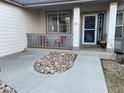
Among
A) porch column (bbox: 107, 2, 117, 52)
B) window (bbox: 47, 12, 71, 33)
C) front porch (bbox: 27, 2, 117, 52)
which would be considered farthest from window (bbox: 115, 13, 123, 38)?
window (bbox: 47, 12, 71, 33)

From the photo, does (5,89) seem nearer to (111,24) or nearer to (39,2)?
(111,24)

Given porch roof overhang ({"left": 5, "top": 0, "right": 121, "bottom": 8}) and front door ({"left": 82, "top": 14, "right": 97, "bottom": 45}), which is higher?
porch roof overhang ({"left": 5, "top": 0, "right": 121, "bottom": 8})

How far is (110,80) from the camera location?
188 inches

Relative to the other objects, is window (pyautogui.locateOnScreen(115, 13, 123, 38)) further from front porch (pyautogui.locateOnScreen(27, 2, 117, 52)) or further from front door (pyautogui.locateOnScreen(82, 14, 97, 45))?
front door (pyautogui.locateOnScreen(82, 14, 97, 45))

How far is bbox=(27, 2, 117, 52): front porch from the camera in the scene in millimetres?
8688

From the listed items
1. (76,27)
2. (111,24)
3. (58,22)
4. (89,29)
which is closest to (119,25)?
(111,24)

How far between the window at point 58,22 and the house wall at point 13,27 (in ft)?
4.42

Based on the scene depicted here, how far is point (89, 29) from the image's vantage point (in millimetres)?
10219

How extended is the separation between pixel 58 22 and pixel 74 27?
2.65 meters

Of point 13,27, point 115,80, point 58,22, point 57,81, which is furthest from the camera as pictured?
point 58,22

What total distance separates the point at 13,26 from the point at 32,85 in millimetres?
5597

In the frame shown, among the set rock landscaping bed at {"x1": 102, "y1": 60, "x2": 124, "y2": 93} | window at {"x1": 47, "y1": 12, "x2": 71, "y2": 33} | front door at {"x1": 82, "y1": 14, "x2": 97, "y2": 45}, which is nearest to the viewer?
rock landscaping bed at {"x1": 102, "y1": 60, "x2": 124, "y2": 93}

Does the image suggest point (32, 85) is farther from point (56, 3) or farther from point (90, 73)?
point (56, 3)

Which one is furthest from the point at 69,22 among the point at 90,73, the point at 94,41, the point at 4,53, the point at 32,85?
the point at 32,85
